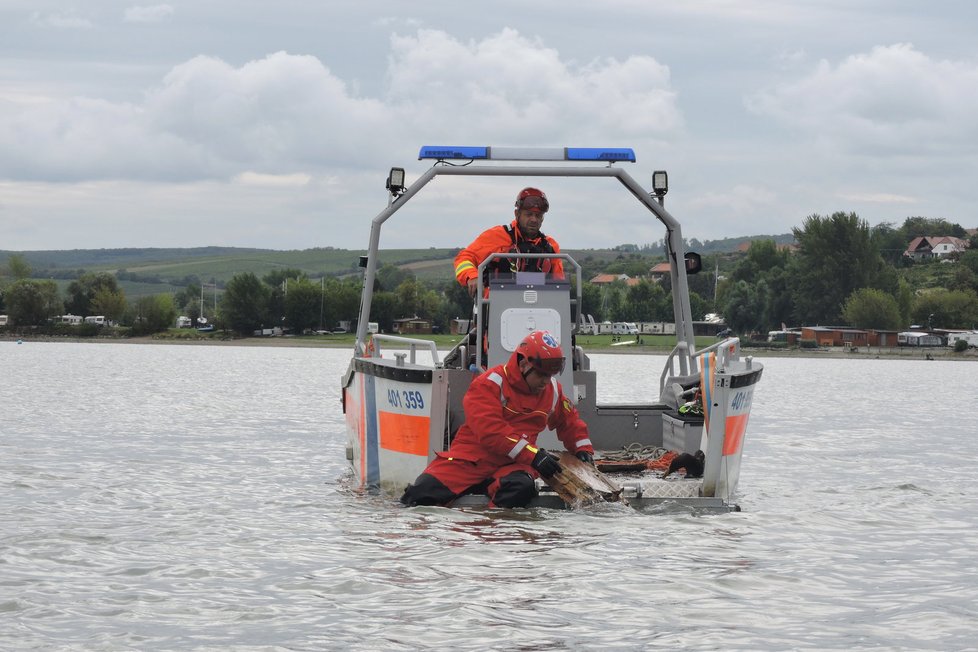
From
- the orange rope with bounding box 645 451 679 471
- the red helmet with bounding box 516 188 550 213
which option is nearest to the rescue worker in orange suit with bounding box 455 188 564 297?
the red helmet with bounding box 516 188 550 213

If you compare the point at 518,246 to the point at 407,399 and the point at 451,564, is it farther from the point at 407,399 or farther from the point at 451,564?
the point at 451,564

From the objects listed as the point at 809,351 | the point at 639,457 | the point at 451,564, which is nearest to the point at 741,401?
the point at 639,457

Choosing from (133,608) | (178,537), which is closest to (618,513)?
(178,537)

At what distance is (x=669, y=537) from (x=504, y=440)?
140 cm

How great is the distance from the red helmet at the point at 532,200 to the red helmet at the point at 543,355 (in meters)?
2.31

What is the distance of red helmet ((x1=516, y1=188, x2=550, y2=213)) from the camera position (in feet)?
37.9

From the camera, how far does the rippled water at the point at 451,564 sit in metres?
6.93

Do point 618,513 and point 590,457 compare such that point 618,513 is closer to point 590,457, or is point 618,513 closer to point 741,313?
point 590,457

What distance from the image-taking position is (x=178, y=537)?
9930mm

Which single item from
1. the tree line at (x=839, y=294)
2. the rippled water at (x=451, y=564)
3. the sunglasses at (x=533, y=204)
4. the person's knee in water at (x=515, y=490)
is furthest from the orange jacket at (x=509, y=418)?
the tree line at (x=839, y=294)

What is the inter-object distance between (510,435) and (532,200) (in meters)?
2.62

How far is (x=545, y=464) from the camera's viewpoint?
374 inches

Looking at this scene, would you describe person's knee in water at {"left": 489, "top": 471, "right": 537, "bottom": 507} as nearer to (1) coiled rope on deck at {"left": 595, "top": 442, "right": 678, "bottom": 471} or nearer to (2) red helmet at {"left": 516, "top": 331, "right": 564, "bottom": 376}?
(2) red helmet at {"left": 516, "top": 331, "right": 564, "bottom": 376}

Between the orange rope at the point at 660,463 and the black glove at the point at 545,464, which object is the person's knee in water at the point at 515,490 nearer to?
the black glove at the point at 545,464
